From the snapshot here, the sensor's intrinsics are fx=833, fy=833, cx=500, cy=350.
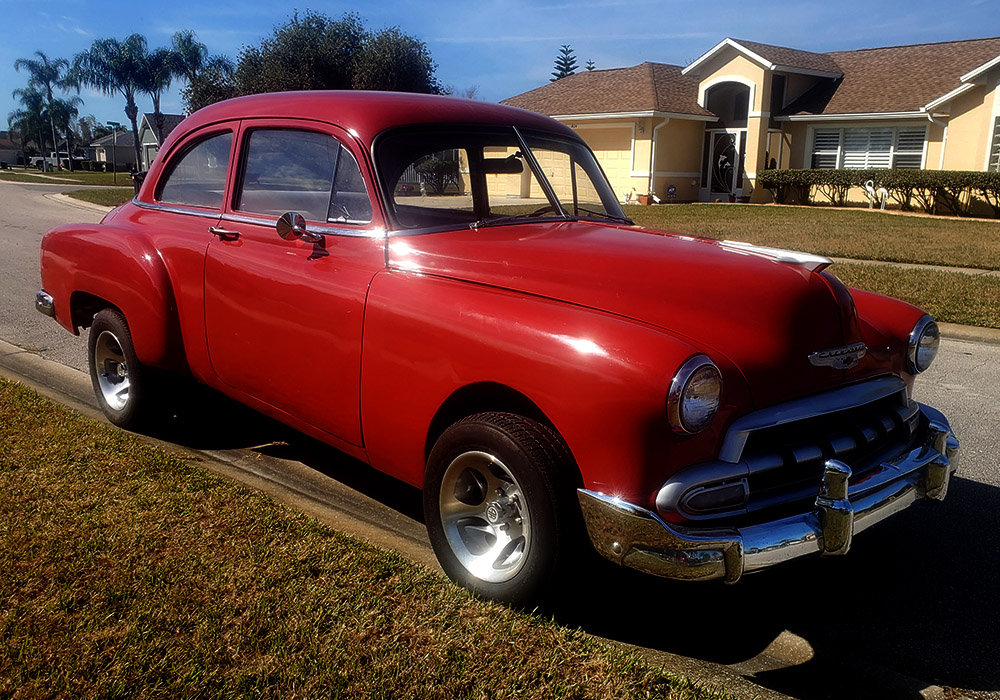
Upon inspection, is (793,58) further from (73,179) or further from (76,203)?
(73,179)

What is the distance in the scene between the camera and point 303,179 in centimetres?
380

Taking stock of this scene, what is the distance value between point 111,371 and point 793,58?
27.8 m

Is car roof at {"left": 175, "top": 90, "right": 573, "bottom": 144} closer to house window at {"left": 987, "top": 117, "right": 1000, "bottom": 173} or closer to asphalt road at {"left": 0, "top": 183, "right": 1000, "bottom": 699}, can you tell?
asphalt road at {"left": 0, "top": 183, "right": 1000, "bottom": 699}

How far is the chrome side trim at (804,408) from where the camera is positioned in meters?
2.58

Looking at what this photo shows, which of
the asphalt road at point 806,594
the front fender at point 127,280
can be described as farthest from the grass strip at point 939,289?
the front fender at point 127,280

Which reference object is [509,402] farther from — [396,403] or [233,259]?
[233,259]

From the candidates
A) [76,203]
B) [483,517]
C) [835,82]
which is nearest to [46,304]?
[483,517]

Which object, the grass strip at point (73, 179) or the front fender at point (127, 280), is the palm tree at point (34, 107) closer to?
the grass strip at point (73, 179)

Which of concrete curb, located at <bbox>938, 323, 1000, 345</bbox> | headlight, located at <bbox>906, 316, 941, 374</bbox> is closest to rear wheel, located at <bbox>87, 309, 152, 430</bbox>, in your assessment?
headlight, located at <bbox>906, 316, 941, 374</bbox>

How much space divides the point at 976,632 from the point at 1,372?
605 cm

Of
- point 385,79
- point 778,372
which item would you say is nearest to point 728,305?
point 778,372

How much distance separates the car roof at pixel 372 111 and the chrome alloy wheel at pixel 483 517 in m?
1.52

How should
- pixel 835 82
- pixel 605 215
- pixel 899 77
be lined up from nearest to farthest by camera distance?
pixel 605 215 < pixel 899 77 < pixel 835 82

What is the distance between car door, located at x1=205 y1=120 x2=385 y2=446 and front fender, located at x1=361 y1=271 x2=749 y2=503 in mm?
172
